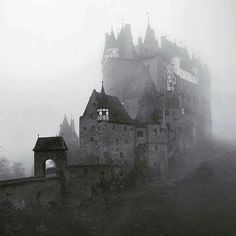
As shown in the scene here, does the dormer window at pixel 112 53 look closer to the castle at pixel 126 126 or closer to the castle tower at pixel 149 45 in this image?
the castle at pixel 126 126

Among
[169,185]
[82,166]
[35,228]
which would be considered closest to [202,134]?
[169,185]

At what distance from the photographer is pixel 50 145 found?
34.7 meters

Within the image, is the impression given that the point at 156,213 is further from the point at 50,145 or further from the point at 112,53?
the point at 112,53

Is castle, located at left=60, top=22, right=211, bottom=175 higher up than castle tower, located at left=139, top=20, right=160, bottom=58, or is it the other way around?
castle tower, located at left=139, top=20, right=160, bottom=58

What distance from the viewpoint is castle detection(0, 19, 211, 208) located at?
3431cm

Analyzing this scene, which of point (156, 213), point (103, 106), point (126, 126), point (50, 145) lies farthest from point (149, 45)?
point (156, 213)

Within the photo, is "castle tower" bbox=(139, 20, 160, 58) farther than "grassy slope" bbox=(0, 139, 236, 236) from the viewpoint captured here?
Yes

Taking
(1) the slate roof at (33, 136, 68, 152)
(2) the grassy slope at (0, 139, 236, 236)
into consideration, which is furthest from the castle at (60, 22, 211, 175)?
(1) the slate roof at (33, 136, 68, 152)

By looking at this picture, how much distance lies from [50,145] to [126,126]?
13.5m

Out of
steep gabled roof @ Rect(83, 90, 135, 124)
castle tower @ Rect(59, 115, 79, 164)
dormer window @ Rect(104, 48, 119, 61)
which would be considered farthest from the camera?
castle tower @ Rect(59, 115, 79, 164)

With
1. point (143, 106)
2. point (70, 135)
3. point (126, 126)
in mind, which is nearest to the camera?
point (126, 126)

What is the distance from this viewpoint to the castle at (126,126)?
34312mm

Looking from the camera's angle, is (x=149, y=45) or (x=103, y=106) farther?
(x=149, y=45)

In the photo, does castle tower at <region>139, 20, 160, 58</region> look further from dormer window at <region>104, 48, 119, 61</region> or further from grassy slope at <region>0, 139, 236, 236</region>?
grassy slope at <region>0, 139, 236, 236</region>
